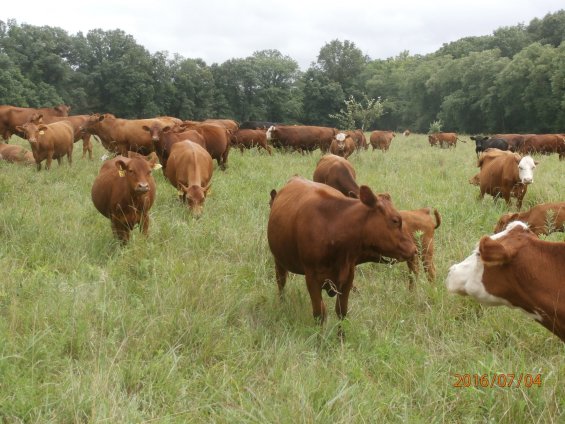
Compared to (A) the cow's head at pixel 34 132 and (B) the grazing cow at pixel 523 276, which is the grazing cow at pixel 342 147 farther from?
(B) the grazing cow at pixel 523 276

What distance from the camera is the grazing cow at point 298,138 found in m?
21.6

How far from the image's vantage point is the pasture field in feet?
10.1

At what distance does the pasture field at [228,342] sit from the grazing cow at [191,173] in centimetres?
151

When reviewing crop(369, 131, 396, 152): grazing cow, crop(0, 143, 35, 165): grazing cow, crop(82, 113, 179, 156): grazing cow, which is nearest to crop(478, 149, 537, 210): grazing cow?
crop(82, 113, 179, 156): grazing cow

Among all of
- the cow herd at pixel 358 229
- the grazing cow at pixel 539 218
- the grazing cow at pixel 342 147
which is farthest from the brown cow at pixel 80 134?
the grazing cow at pixel 539 218

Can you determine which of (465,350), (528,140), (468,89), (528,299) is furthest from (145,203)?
(468,89)

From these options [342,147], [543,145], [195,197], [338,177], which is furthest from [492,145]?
[195,197]

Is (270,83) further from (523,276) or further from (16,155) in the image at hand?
A: (523,276)

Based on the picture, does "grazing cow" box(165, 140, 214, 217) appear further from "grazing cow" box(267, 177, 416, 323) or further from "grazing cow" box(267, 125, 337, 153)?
"grazing cow" box(267, 125, 337, 153)

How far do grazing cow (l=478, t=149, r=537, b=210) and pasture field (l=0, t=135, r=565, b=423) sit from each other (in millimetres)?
3054

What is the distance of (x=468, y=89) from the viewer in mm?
54625

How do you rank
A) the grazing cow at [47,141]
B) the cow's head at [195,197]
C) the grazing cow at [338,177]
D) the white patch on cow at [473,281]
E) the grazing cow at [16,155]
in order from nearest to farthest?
1. the white patch on cow at [473,281]
2. the grazing cow at [338,177]
3. the cow's head at [195,197]
4. the grazing cow at [47,141]
5. the grazing cow at [16,155]

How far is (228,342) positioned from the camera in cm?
394
